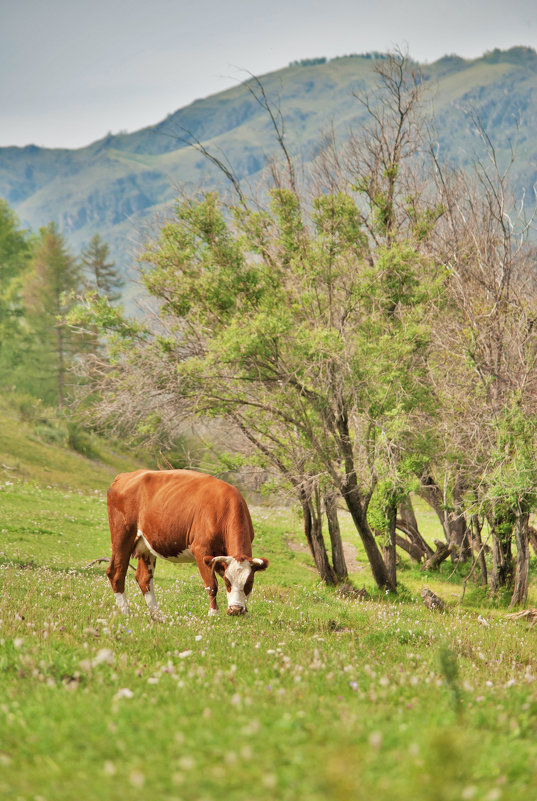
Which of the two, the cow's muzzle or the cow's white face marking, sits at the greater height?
the cow's white face marking

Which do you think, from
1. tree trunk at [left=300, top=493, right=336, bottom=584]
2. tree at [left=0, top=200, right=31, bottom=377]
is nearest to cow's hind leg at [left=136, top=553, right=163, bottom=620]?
tree trunk at [left=300, top=493, right=336, bottom=584]

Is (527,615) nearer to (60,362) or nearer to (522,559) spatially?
(522,559)

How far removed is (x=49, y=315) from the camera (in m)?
64.8

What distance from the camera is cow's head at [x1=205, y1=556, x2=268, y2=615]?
10.3 meters

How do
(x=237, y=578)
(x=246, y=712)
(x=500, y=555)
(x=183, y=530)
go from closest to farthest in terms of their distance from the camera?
(x=246, y=712), (x=237, y=578), (x=183, y=530), (x=500, y=555)

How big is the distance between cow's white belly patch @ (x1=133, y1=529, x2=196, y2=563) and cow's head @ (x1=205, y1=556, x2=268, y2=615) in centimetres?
90

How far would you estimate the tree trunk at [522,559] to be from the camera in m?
17.3

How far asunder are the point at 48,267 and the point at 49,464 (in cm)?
3453

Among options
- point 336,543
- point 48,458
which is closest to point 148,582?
point 336,543

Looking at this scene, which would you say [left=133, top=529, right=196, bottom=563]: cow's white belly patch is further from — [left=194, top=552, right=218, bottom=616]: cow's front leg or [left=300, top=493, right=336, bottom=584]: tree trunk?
[left=300, top=493, right=336, bottom=584]: tree trunk

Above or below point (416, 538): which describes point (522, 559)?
above

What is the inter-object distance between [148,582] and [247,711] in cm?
708

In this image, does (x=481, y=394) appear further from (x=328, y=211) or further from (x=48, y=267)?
(x=48, y=267)

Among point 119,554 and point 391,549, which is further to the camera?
point 391,549
